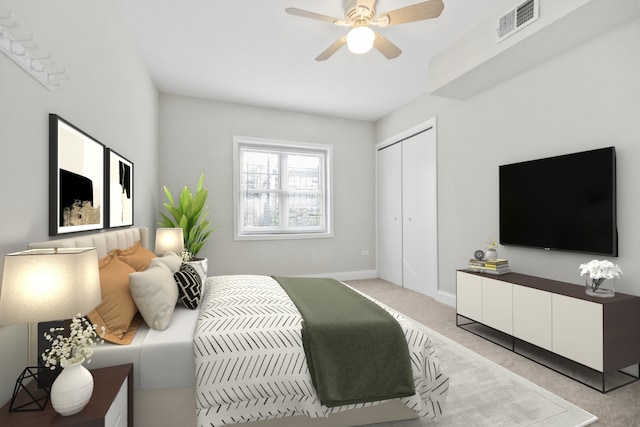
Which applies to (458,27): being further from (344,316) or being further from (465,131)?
Result: (344,316)

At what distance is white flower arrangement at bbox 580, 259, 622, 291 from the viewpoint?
83.4 inches

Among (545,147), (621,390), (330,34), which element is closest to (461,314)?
(621,390)

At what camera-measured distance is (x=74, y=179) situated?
5.89ft

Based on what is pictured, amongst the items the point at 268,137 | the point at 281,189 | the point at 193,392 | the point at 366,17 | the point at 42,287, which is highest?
the point at 366,17

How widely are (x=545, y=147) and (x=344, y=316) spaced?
2.47m

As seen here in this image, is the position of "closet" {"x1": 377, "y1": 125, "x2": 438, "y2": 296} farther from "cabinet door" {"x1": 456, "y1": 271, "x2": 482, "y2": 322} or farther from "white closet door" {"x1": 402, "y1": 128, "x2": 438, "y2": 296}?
"cabinet door" {"x1": 456, "y1": 271, "x2": 482, "y2": 322}

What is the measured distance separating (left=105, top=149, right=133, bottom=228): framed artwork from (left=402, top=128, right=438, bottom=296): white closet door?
11.7ft

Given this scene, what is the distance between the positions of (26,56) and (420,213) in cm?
426

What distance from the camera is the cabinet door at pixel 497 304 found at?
8.80 feet

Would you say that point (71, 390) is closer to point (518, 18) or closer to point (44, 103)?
point (44, 103)

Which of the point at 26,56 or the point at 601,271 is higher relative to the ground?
the point at 26,56

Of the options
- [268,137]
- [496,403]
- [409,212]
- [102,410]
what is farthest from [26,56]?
[409,212]

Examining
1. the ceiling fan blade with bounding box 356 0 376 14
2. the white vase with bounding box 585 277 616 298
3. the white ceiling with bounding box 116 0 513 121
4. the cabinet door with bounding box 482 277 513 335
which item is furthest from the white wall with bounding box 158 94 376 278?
the white vase with bounding box 585 277 616 298

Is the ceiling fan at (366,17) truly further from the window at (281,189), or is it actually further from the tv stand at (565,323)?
the window at (281,189)
